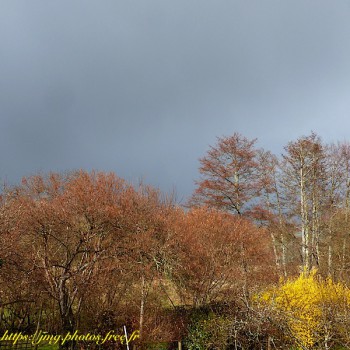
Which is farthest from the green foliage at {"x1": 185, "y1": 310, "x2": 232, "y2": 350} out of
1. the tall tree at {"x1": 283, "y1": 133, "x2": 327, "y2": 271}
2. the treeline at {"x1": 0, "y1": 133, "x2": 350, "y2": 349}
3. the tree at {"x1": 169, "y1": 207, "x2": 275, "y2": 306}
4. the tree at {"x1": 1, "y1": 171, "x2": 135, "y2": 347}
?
the tall tree at {"x1": 283, "y1": 133, "x2": 327, "y2": 271}

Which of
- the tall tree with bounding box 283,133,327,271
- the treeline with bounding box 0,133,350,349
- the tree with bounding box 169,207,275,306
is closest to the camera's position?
the treeline with bounding box 0,133,350,349

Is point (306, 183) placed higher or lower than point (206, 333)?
higher

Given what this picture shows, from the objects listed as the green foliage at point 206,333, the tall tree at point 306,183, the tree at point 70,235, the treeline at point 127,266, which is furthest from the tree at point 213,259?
the tall tree at point 306,183

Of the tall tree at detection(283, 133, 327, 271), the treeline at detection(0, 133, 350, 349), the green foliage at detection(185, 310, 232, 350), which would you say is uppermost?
the tall tree at detection(283, 133, 327, 271)

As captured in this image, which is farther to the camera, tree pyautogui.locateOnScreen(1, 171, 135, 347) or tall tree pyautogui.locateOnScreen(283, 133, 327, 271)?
tall tree pyautogui.locateOnScreen(283, 133, 327, 271)

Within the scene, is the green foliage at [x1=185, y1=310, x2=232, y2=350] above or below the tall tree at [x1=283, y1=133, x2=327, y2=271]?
below

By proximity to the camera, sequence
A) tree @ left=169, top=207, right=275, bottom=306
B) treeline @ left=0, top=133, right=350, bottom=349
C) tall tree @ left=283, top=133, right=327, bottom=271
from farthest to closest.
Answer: tall tree @ left=283, top=133, right=327, bottom=271
tree @ left=169, top=207, right=275, bottom=306
treeline @ left=0, top=133, right=350, bottom=349

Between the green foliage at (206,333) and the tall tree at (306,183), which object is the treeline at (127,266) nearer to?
the green foliage at (206,333)

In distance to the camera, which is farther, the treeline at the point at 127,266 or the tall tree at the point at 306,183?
the tall tree at the point at 306,183

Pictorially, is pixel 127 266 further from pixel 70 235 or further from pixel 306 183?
pixel 306 183

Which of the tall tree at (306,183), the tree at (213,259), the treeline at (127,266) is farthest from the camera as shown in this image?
the tall tree at (306,183)

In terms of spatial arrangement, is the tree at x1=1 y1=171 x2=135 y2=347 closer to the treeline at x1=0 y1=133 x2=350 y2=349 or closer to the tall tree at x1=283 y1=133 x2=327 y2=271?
the treeline at x1=0 y1=133 x2=350 y2=349

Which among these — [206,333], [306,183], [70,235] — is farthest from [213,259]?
[306,183]

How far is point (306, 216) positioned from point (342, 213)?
2.69m
